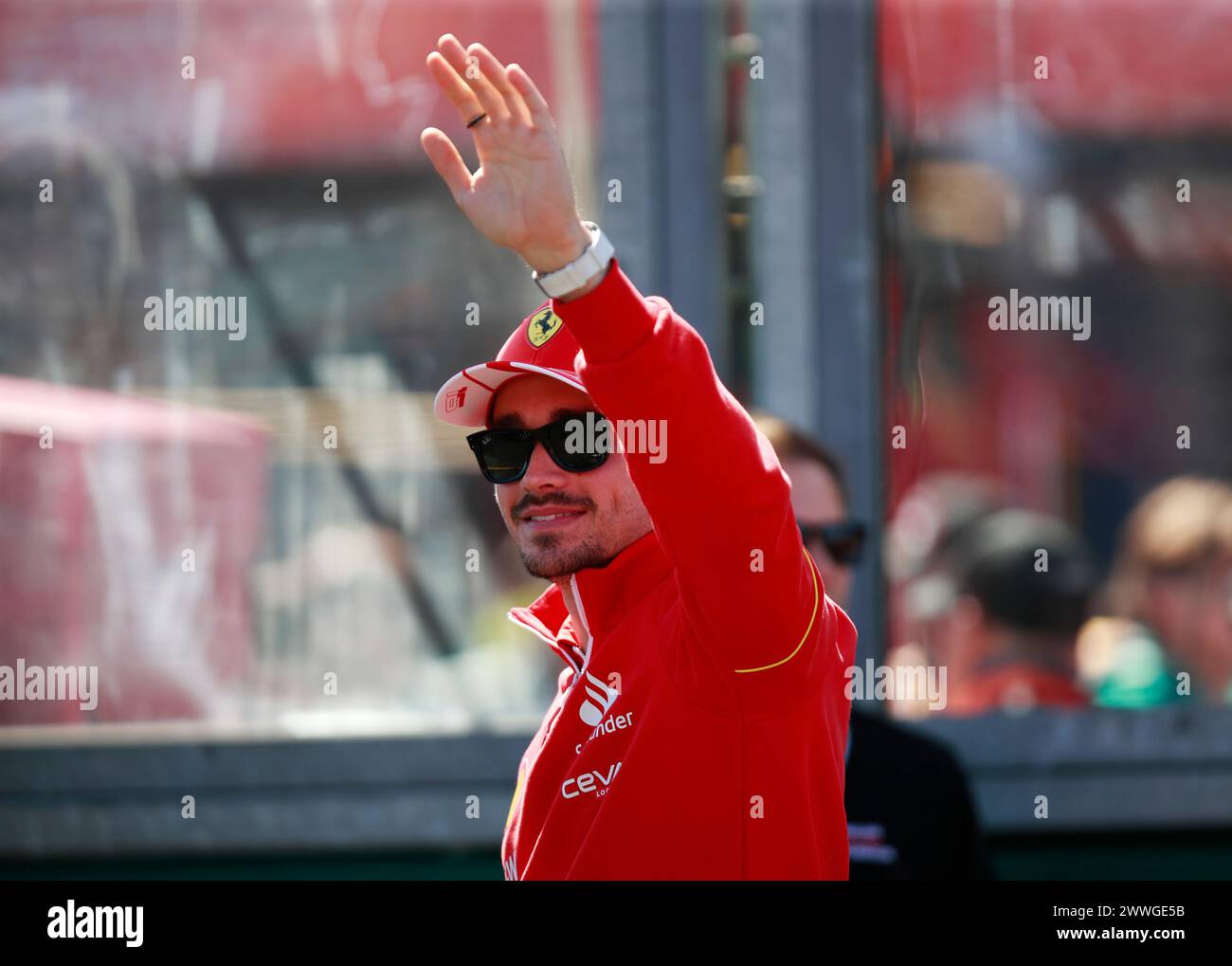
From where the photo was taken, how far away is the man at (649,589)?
5.95 feet

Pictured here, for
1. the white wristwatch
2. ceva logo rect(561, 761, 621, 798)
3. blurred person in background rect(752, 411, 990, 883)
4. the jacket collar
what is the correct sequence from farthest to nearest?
blurred person in background rect(752, 411, 990, 883) < the jacket collar < ceva logo rect(561, 761, 621, 798) < the white wristwatch

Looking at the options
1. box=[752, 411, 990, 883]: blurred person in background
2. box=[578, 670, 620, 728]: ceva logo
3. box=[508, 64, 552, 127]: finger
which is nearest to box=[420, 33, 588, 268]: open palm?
box=[508, 64, 552, 127]: finger

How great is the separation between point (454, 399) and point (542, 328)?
28 centimetres

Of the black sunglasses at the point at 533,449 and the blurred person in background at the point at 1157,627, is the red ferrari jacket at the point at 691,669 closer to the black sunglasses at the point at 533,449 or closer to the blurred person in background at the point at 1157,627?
the black sunglasses at the point at 533,449

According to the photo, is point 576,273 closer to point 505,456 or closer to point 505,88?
point 505,88

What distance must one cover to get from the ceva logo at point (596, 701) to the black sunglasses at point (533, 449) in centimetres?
33

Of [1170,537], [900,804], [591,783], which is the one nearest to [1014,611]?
[1170,537]

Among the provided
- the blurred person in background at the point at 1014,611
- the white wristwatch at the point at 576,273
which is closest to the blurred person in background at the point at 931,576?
the blurred person in background at the point at 1014,611

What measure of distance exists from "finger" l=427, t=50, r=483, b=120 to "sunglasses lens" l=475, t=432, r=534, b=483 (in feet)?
2.16

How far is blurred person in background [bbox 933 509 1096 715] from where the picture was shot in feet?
15.2

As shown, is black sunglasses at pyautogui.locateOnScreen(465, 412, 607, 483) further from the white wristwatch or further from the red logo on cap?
the white wristwatch

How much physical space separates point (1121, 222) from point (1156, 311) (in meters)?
0.31

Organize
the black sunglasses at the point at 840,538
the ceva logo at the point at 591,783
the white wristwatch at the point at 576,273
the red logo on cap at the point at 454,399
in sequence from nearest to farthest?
the white wristwatch at the point at 576,273, the ceva logo at the point at 591,783, the red logo on cap at the point at 454,399, the black sunglasses at the point at 840,538
